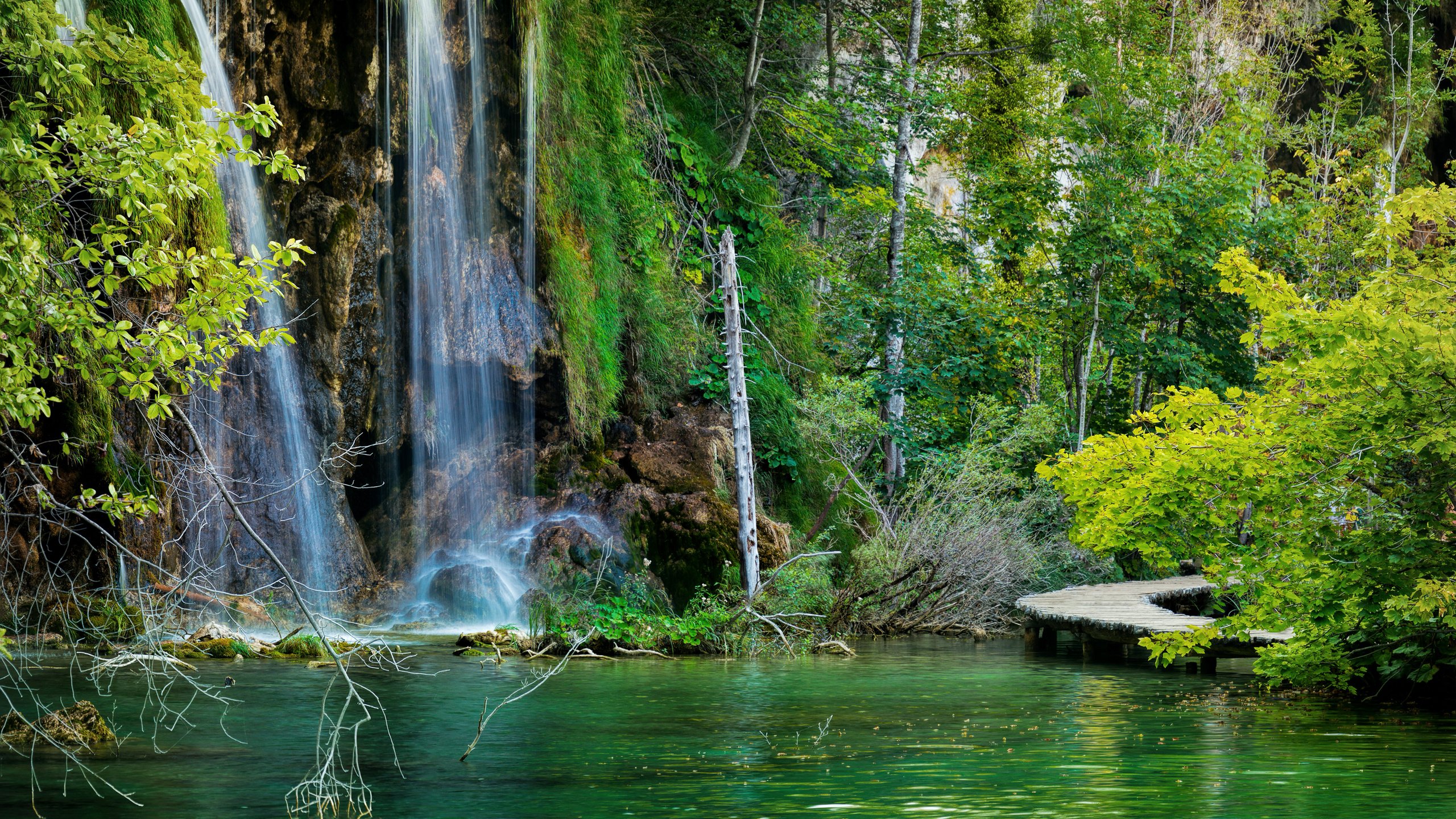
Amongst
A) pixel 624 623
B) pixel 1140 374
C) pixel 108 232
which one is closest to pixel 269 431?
pixel 624 623

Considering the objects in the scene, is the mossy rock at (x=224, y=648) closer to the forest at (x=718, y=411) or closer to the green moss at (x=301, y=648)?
the forest at (x=718, y=411)

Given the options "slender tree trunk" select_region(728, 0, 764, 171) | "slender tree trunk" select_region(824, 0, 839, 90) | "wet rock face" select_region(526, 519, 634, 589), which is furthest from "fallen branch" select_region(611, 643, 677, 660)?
"slender tree trunk" select_region(824, 0, 839, 90)

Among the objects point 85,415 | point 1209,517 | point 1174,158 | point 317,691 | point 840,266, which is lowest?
point 317,691

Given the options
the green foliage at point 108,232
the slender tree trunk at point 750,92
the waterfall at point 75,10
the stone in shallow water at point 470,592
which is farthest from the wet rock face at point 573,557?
the green foliage at point 108,232

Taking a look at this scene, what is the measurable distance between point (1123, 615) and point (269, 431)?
1138 cm

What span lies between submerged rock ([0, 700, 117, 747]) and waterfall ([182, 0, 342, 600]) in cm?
758

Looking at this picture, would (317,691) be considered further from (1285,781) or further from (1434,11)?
(1434,11)

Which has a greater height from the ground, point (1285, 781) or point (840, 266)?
point (840, 266)

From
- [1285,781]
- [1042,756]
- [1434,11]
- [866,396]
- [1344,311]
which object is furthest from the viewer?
[1434,11]

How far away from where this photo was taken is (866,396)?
24.5 meters

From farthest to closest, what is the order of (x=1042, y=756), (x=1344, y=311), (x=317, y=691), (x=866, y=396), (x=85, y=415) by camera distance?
(x=866, y=396)
(x=85, y=415)
(x=317, y=691)
(x=1344, y=311)
(x=1042, y=756)

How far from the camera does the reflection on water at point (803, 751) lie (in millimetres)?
7684

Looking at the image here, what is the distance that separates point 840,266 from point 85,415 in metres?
16.0

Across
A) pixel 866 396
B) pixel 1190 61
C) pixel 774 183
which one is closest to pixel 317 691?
pixel 866 396
